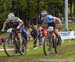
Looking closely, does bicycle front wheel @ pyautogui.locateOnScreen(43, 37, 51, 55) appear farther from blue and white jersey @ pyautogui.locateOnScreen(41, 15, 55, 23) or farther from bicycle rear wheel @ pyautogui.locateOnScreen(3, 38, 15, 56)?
bicycle rear wheel @ pyautogui.locateOnScreen(3, 38, 15, 56)

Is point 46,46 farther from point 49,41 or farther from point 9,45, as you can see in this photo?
point 9,45

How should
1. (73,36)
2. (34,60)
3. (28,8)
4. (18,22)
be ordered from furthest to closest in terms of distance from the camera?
(28,8), (73,36), (18,22), (34,60)

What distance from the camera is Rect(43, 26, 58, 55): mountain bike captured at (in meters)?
15.8

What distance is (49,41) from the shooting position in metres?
16.0

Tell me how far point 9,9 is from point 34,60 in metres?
43.4

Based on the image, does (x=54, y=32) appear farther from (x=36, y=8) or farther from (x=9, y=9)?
(x=36, y=8)

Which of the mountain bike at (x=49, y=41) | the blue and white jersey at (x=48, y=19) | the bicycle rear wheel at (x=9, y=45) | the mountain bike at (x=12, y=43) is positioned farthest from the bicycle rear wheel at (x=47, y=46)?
the bicycle rear wheel at (x=9, y=45)

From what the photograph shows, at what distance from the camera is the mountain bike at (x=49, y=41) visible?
15823 millimetres

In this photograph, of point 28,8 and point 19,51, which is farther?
point 28,8

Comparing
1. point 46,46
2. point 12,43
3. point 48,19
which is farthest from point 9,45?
point 48,19

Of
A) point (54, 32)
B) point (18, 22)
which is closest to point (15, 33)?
point (18, 22)

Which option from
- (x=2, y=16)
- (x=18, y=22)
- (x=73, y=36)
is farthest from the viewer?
(x=2, y=16)

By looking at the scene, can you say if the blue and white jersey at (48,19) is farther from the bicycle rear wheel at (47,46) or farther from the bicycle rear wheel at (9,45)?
the bicycle rear wheel at (9,45)

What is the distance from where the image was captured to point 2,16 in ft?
179
